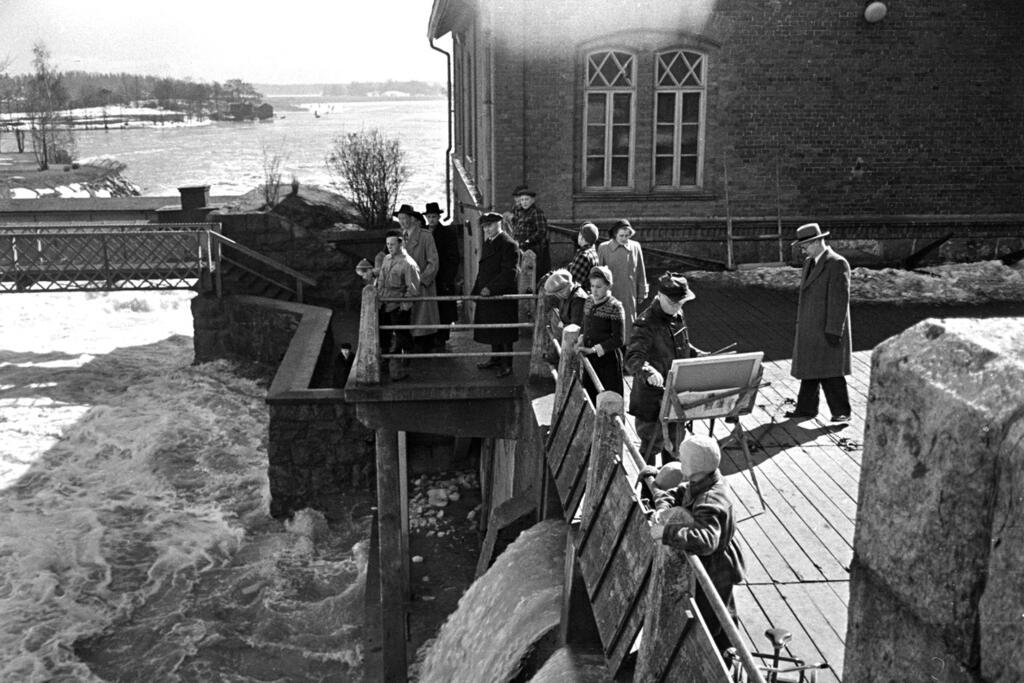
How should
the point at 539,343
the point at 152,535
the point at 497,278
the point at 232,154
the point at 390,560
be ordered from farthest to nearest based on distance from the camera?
the point at 232,154, the point at 152,535, the point at 390,560, the point at 497,278, the point at 539,343

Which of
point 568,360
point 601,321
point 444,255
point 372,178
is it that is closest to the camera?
point 601,321

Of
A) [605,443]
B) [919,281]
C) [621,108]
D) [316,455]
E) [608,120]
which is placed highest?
[621,108]

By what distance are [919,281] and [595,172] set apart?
4.48 metres

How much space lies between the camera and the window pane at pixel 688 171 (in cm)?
1484

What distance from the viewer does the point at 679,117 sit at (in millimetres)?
14594

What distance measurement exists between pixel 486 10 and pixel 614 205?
10.1 feet

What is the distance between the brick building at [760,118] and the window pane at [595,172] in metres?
0.02

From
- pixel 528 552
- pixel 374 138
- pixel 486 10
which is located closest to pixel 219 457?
pixel 486 10

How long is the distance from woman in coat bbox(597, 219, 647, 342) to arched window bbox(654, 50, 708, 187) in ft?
17.6

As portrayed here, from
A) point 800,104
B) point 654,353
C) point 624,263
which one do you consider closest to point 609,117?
point 800,104

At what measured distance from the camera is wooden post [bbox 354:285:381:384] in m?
9.72

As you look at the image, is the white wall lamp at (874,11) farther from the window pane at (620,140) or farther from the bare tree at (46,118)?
the bare tree at (46,118)

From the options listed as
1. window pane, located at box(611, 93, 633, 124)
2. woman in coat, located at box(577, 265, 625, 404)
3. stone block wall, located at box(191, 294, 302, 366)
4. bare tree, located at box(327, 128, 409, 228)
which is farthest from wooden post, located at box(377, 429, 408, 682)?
bare tree, located at box(327, 128, 409, 228)

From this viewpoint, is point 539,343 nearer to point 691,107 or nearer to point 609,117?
point 609,117
